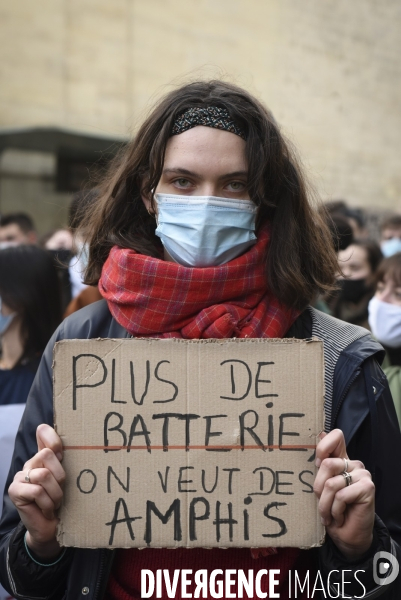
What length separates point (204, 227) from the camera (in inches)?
82.7

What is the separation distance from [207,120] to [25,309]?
174 cm

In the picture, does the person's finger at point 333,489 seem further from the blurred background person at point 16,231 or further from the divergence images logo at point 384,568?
the blurred background person at point 16,231

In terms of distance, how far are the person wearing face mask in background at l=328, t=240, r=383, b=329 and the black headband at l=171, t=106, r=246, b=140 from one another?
299 cm

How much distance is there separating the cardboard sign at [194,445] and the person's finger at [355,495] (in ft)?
0.31

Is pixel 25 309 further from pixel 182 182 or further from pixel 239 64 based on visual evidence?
pixel 239 64

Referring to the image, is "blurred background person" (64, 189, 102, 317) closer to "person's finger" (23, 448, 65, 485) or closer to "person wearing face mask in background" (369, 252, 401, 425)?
"person's finger" (23, 448, 65, 485)

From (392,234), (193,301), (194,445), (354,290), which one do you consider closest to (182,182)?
(193,301)

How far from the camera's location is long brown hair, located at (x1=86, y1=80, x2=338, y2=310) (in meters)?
2.12

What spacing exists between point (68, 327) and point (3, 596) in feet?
3.75

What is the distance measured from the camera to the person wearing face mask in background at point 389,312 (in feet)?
13.0

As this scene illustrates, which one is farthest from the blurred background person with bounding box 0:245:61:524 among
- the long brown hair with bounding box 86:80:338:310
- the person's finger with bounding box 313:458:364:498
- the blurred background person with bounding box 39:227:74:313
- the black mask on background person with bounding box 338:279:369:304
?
the black mask on background person with bounding box 338:279:369:304

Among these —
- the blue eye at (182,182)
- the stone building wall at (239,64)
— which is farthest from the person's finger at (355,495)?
the stone building wall at (239,64)

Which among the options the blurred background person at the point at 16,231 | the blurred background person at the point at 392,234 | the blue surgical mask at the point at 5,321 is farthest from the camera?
the blurred background person at the point at 392,234

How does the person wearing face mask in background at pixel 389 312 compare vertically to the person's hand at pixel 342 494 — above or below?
below
